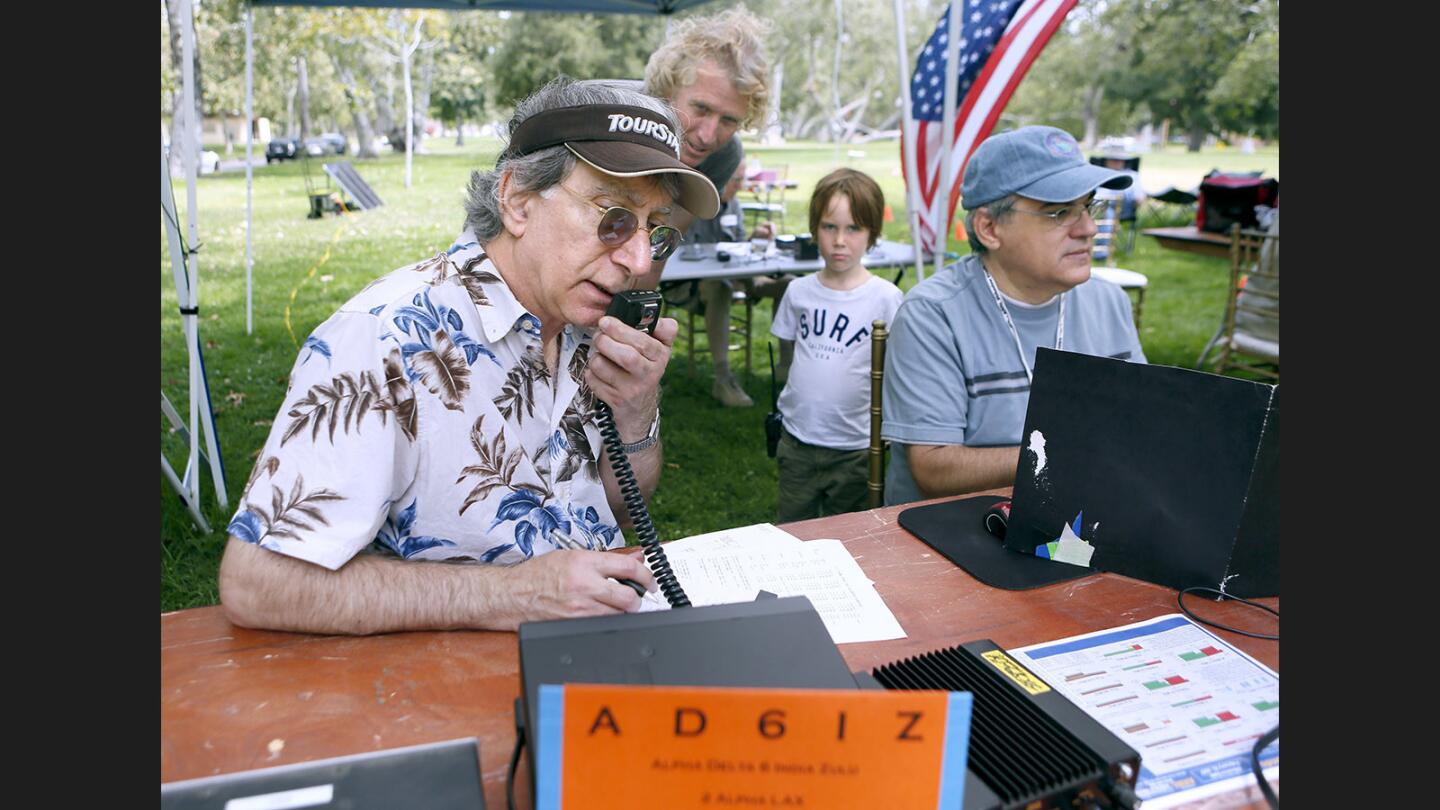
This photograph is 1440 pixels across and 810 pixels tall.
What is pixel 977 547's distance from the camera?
6.29ft

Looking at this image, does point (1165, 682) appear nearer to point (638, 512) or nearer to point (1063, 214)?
point (638, 512)

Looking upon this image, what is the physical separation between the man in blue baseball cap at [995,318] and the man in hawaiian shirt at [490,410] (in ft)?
2.74

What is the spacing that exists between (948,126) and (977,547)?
278 cm

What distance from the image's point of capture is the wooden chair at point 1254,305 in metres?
6.19

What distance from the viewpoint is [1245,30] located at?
25.7 meters

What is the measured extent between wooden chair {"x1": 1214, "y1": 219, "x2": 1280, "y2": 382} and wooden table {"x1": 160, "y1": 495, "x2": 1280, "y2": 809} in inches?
208

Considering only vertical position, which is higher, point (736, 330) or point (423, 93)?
point (423, 93)

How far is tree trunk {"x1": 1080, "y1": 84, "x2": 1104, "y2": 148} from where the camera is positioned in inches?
1524

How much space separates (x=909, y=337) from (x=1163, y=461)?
1016 mm

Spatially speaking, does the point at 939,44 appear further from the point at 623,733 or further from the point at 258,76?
the point at 258,76

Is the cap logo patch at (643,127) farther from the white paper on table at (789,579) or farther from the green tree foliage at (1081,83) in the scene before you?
the green tree foliage at (1081,83)

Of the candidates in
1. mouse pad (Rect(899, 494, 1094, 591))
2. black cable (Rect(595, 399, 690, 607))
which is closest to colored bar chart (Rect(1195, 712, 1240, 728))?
mouse pad (Rect(899, 494, 1094, 591))

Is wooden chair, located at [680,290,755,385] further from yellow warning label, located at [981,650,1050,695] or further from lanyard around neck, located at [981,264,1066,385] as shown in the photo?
yellow warning label, located at [981,650,1050,695]

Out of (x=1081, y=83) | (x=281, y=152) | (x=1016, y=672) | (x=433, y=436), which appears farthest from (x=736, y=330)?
(x=1081, y=83)
